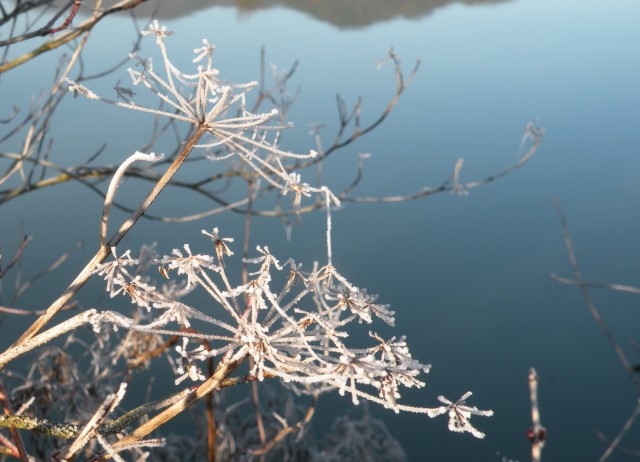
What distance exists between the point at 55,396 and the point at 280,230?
256cm

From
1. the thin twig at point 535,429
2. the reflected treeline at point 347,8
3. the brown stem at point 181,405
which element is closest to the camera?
the brown stem at point 181,405

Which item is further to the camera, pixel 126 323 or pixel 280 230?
pixel 280 230

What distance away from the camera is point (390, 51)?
150 centimetres

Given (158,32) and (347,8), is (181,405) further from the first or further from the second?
(347,8)

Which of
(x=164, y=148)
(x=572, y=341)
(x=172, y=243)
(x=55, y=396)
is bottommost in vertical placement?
(x=55, y=396)

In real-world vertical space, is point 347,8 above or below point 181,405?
above

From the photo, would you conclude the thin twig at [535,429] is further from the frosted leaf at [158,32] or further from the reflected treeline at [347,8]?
A: the reflected treeline at [347,8]

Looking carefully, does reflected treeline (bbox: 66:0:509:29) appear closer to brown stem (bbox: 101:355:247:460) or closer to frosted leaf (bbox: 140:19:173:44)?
frosted leaf (bbox: 140:19:173:44)

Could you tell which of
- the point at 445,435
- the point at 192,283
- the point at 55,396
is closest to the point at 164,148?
the point at 445,435

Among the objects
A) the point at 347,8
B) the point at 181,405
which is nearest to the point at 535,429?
the point at 181,405

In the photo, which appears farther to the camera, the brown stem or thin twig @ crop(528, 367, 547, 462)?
thin twig @ crop(528, 367, 547, 462)

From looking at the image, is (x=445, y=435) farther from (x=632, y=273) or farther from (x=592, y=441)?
(x=632, y=273)

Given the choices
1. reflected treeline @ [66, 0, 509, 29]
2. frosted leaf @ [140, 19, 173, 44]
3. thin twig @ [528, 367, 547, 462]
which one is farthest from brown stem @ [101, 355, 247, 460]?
reflected treeline @ [66, 0, 509, 29]

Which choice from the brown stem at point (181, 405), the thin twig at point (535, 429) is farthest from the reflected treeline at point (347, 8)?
the brown stem at point (181, 405)
